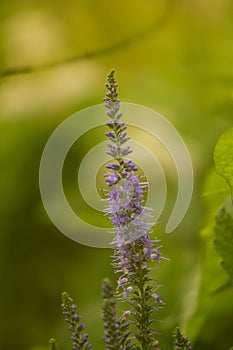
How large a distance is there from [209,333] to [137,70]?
111cm

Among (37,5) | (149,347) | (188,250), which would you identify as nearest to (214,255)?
(149,347)

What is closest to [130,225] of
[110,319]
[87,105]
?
[110,319]

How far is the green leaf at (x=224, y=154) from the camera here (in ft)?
2.53

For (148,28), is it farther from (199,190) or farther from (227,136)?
(227,136)

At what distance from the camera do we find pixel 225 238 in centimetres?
78

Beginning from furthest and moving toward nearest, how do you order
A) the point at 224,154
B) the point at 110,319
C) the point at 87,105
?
the point at 87,105 → the point at 224,154 → the point at 110,319

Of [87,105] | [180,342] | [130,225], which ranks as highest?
[87,105]

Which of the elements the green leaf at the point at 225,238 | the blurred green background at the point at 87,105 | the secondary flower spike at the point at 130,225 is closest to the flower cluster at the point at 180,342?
the secondary flower spike at the point at 130,225

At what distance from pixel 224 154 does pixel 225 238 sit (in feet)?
0.28

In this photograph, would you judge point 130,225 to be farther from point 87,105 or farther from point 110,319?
point 87,105

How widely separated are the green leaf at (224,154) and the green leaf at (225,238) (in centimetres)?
4

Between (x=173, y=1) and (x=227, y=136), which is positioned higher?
(x=173, y=1)

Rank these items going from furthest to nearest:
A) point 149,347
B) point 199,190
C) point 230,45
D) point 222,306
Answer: point 230,45, point 199,190, point 222,306, point 149,347

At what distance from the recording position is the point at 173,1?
6.99 ft
